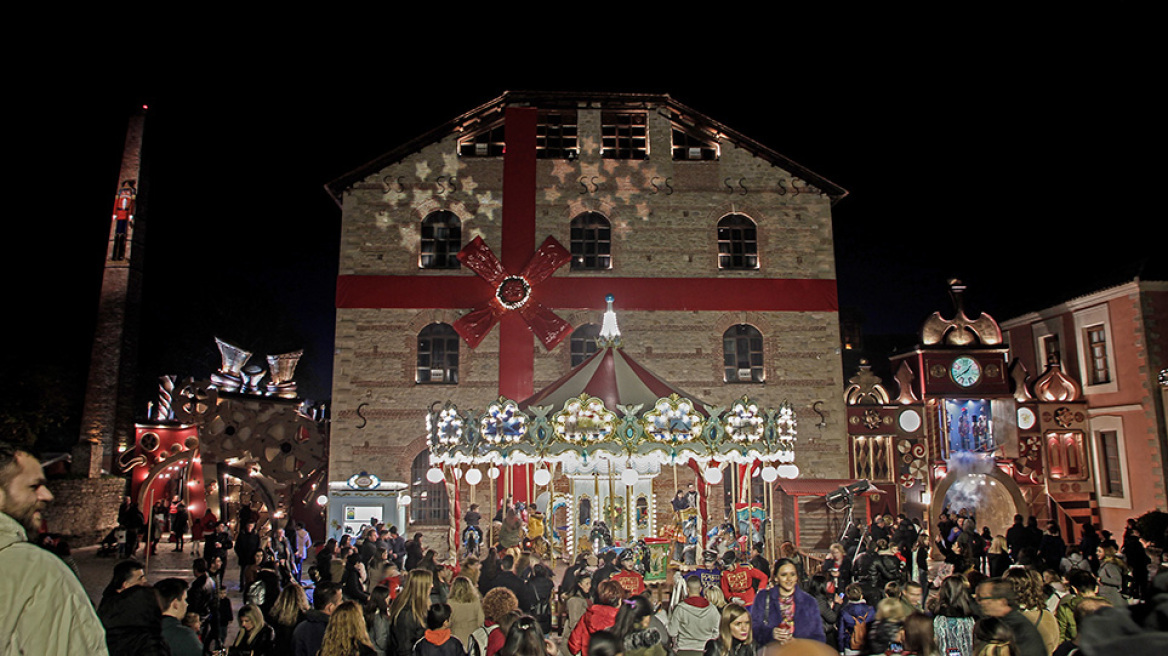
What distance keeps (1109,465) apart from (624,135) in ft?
51.7

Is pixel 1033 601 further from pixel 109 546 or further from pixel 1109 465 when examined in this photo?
pixel 109 546

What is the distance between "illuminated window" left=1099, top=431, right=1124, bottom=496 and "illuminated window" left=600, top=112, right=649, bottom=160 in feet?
47.6

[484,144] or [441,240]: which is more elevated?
[484,144]

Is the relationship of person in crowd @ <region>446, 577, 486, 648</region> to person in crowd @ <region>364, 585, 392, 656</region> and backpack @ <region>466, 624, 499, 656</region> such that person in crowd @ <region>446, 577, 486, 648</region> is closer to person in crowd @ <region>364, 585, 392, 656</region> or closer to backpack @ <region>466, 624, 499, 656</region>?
backpack @ <region>466, 624, 499, 656</region>

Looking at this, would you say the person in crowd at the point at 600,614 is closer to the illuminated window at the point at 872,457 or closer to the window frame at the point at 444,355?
the window frame at the point at 444,355

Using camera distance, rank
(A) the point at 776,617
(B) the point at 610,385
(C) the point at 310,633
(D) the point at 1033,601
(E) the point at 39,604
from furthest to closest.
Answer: (B) the point at 610,385 < (A) the point at 776,617 < (D) the point at 1033,601 < (C) the point at 310,633 < (E) the point at 39,604

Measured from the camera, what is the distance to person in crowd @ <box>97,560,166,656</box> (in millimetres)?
4273

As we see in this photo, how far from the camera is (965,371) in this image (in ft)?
60.7

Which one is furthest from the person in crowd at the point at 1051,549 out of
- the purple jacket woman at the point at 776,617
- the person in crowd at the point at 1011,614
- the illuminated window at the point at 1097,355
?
the person in crowd at the point at 1011,614

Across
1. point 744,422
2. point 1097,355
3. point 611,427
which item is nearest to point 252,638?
point 611,427

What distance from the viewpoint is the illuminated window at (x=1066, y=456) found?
18609 millimetres

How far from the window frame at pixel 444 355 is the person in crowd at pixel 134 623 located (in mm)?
13493

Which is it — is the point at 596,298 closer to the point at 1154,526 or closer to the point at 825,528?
the point at 825,528

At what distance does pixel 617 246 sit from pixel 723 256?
2.79 metres
